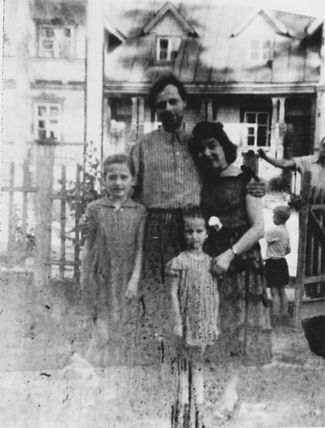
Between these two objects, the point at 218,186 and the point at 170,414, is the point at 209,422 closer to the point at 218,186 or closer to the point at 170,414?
the point at 170,414

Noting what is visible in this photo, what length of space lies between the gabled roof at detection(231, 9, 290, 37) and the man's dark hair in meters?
0.36

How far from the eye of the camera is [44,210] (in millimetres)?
3037

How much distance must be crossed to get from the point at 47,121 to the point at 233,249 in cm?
105

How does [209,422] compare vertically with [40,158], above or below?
below

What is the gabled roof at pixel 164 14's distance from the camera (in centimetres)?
308

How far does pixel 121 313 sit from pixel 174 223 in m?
0.49

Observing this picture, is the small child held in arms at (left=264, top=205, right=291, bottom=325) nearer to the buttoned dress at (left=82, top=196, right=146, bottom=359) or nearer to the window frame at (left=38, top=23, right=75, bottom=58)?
the buttoned dress at (left=82, top=196, right=146, bottom=359)

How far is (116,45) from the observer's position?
3061 millimetres

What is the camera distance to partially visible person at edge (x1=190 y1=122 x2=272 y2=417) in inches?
124

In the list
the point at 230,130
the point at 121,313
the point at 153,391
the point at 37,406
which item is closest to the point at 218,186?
the point at 230,130

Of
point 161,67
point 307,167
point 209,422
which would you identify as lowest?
point 209,422

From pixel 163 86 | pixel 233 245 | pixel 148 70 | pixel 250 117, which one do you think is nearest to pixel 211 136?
pixel 250 117

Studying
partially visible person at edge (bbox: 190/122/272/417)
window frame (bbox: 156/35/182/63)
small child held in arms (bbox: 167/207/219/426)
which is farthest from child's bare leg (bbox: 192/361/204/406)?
window frame (bbox: 156/35/182/63)

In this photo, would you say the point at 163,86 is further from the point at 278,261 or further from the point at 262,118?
the point at 278,261
